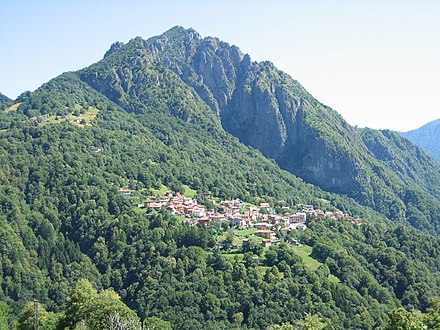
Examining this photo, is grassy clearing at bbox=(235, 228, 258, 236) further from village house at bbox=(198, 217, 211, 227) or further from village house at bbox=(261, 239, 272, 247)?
village house at bbox=(261, 239, 272, 247)

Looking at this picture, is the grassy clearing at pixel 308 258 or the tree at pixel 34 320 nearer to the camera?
the tree at pixel 34 320

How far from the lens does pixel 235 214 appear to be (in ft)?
434

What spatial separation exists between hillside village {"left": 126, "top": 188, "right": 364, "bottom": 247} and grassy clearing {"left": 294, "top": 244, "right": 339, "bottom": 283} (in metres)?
6.04

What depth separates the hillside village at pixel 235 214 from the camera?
119 m

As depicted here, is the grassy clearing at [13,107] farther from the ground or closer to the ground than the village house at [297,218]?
farther from the ground

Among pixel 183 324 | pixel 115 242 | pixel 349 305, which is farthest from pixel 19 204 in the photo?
pixel 349 305

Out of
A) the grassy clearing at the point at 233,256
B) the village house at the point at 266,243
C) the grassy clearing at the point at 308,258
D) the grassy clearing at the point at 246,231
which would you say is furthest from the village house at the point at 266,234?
the grassy clearing at the point at 233,256

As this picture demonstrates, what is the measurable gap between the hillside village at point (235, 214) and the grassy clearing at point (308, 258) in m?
6.04

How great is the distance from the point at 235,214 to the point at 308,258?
31.8m

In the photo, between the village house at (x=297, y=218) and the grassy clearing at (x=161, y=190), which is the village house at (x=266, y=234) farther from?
the grassy clearing at (x=161, y=190)

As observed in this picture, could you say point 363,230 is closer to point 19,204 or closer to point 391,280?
point 391,280

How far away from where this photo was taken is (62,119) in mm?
175125

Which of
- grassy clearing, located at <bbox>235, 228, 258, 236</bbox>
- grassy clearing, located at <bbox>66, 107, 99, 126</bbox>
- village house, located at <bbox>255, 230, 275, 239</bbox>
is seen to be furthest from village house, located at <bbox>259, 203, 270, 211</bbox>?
grassy clearing, located at <bbox>66, 107, 99, 126</bbox>

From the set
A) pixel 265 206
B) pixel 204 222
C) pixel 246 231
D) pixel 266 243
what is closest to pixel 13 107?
pixel 265 206
